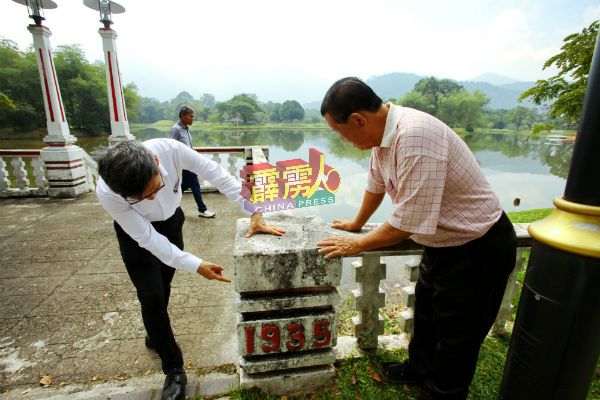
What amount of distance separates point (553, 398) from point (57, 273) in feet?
13.9

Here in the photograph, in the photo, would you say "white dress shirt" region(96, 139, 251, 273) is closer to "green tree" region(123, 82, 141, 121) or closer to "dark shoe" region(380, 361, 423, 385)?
"dark shoe" region(380, 361, 423, 385)

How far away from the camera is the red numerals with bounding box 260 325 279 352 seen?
4.81 feet

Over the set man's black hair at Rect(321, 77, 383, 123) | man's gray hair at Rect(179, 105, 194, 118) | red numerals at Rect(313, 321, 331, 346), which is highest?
man's gray hair at Rect(179, 105, 194, 118)

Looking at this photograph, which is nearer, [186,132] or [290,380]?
[290,380]

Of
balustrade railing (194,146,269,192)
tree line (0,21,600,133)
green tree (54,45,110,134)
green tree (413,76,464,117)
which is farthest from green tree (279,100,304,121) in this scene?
balustrade railing (194,146,269,192)

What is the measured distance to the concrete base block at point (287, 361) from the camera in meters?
1.53

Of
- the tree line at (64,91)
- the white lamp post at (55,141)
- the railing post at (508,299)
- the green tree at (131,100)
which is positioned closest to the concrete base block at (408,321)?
the railing post at (508,299)

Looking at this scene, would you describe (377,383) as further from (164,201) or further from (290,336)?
(164,201)

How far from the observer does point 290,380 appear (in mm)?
1623

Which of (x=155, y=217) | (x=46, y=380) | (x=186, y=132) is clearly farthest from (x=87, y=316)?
(x=186, y=132)

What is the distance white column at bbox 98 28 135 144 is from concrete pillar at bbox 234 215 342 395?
634 centimetres

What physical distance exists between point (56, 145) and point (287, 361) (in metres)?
7.11

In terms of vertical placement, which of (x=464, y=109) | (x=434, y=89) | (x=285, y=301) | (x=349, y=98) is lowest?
(x=285, y=301)

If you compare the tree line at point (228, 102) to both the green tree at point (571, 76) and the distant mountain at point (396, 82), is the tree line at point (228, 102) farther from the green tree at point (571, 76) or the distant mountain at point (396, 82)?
the distant mountain at point (396, 82)
